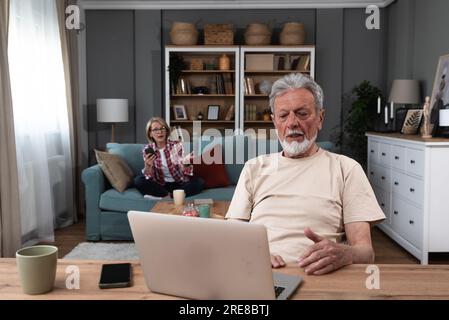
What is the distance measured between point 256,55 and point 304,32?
642mm

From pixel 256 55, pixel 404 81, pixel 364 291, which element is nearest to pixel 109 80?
pixel 256 55

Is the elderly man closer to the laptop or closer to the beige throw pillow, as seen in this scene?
the laptop

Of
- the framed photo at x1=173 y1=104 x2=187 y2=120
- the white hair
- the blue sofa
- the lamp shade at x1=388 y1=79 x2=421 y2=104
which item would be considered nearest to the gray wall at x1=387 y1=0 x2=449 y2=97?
the lamp shade at x1=388 y1=79 x2=421 y2=104

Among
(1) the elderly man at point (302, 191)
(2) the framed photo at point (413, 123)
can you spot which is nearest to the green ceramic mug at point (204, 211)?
(1) the elderly man at point (302, 191)

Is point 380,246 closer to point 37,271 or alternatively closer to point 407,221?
point 407,221

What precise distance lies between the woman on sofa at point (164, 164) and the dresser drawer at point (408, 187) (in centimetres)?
165

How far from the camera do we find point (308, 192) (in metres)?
1.52

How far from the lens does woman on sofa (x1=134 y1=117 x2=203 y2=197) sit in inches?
162

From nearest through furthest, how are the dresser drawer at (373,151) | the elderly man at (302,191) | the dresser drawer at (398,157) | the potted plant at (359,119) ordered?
the elderly man at (302,191) → the dresser drawer at (398,157) → the dresser drawer at (373,151) → the potted plant at (359,119)

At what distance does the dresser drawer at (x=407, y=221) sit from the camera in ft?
11.1

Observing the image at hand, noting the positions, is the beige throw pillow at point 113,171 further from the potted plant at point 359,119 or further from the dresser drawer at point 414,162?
the potted plant at point 359,119

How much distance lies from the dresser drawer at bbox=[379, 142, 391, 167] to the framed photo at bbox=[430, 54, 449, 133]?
0.42m

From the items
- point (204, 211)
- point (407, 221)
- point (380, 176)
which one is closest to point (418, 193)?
point (407, 221)

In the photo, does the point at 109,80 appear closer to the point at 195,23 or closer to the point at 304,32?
the point at 195,23
